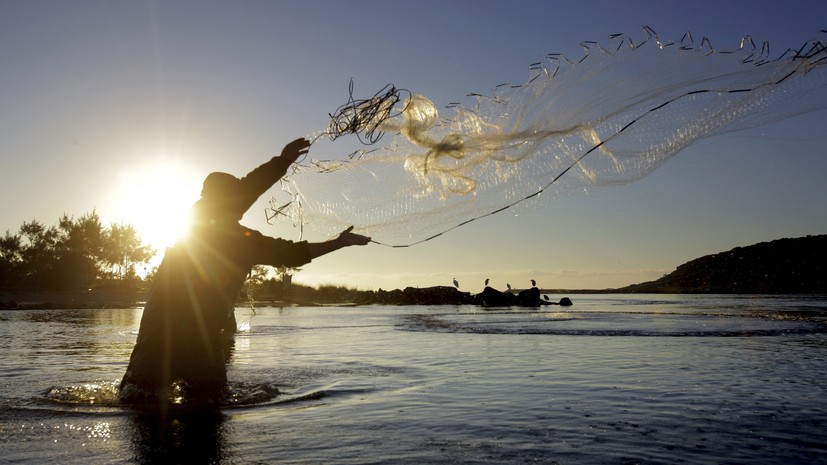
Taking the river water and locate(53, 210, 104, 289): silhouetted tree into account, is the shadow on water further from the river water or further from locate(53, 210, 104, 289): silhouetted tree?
locate(53, 210, 104, 289): silhouetted tree

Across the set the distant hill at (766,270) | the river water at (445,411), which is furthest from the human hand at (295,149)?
the distant hill at (766,270)

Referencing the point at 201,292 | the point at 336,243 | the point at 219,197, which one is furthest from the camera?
the point at 336,243

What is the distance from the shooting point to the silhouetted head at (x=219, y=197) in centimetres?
720

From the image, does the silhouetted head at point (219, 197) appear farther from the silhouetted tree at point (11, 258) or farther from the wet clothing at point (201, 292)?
the silhouetted tree at point (11, 258)

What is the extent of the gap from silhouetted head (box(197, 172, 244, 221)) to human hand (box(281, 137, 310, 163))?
684 millimetres

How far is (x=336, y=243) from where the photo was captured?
7.37m

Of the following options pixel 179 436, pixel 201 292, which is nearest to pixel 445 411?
pixel 179 436

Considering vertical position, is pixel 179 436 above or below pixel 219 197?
below

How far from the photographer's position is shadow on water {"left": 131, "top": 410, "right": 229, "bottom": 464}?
4688 millimetres

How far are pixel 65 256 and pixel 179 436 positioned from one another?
74651mm

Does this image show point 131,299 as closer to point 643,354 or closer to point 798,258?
point 643,354

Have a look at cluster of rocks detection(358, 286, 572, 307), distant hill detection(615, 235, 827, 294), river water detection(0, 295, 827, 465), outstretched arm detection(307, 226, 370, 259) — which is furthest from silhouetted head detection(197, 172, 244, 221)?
distant hill detection(615, 235, 827, 294)

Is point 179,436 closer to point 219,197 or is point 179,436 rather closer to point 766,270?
point 219,197

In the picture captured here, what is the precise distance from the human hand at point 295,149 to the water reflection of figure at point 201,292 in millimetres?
515
